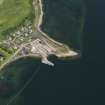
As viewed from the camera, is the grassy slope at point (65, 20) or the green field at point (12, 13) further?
the green field at point (12, 13)

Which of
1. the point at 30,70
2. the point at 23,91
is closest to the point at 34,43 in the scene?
the point at 30,70

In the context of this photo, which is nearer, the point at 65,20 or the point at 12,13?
the point at 65,20

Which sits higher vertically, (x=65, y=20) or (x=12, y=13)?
(x=12, y=13)

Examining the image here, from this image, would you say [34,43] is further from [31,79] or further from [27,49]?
[31,79]

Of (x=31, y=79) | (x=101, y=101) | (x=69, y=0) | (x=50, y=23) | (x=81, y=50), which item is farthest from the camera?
(x=69, y=0)

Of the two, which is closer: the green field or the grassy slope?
the grassy slope
